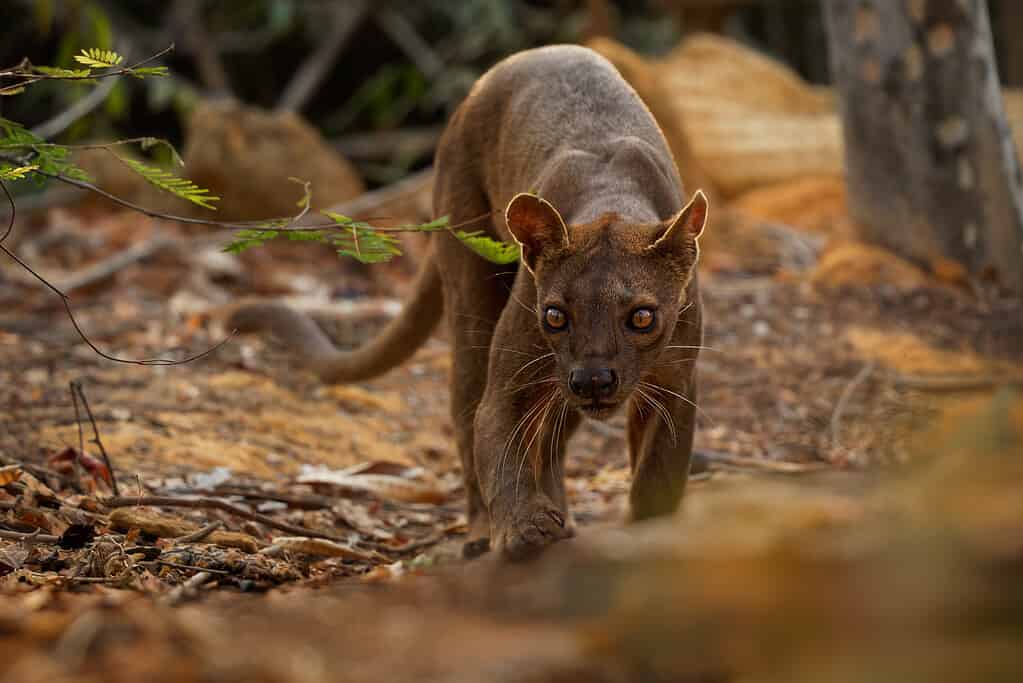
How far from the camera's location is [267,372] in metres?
6.16

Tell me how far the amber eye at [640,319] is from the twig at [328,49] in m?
8.43

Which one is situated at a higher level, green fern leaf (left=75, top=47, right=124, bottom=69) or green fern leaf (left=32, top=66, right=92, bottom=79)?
green fern leaf (left=75, top=47, right=124, bottom=69)

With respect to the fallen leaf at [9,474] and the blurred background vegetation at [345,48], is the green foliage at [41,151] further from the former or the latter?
the blurred background vegetation at [345,48]

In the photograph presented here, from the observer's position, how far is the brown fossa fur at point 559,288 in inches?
132

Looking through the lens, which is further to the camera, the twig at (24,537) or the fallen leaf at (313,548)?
the fallen leaf at (313,548)

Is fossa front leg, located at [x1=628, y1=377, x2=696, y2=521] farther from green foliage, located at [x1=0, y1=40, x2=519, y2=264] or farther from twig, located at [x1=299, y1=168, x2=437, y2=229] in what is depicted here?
twig, located at [x1=299, y1=168, x2=437, y2=229]

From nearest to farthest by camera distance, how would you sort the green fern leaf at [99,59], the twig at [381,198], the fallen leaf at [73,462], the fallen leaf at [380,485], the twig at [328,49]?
the green fern leaf at [99,59]
the fallen leaf at [73,462]
the fallen leaf at [380,485]
the twig at [381,198]
the twig at [328,49]

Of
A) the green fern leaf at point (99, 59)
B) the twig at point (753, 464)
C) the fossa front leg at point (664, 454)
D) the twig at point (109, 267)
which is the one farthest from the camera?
the twig at point (109, 267)

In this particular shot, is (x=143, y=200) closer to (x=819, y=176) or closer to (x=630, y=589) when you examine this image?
(x=819, y=176)

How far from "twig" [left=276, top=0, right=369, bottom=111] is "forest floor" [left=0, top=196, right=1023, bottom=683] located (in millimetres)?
2391

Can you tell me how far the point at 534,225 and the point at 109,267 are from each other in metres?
4.90

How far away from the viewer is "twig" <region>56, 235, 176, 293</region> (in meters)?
7.48

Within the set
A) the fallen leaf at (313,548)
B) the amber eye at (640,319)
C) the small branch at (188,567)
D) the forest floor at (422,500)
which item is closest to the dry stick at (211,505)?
the forest floor at (422,500)

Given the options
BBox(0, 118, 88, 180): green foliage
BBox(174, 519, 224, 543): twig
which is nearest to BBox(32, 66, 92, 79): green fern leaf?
BBox(0, 118, 88, 180): green foliage
